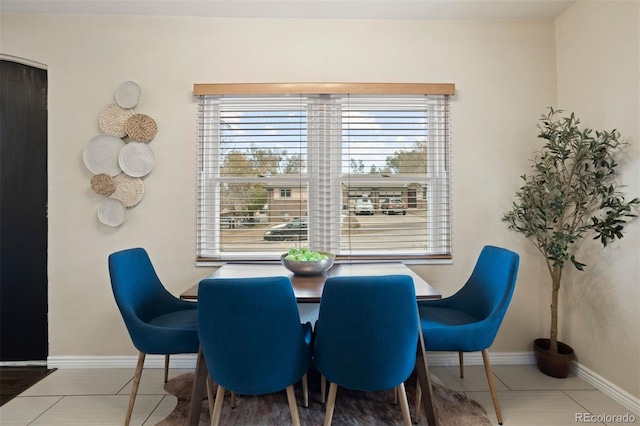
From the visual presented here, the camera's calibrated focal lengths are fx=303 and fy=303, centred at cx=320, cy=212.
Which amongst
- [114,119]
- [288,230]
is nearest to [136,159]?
[114,119]

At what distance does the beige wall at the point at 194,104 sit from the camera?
91.9 inches

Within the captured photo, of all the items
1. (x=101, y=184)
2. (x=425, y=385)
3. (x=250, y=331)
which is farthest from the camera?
(x=101, y=184)

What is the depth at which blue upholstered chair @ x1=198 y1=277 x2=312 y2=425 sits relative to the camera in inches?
48.3

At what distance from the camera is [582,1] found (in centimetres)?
217

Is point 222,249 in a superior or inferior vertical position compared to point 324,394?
superior

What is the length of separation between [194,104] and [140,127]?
0.43 meters

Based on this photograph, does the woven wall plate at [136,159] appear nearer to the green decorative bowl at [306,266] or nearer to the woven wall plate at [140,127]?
the woven wall plate at [140,127]

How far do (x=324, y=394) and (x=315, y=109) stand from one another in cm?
201

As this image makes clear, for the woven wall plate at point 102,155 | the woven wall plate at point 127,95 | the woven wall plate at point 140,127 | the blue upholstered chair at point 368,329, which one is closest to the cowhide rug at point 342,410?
the blue upholstered chair at point 368,329

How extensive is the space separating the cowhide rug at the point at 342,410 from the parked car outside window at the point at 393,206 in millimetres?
1267

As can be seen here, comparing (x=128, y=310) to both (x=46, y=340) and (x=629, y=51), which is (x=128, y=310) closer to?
(x=46, y=340)

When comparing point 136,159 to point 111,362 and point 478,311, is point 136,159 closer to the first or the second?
point 111,362

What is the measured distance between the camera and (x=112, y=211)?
2.31 meters

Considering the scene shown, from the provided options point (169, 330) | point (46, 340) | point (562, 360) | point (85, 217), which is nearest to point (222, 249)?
point (169, 330)
